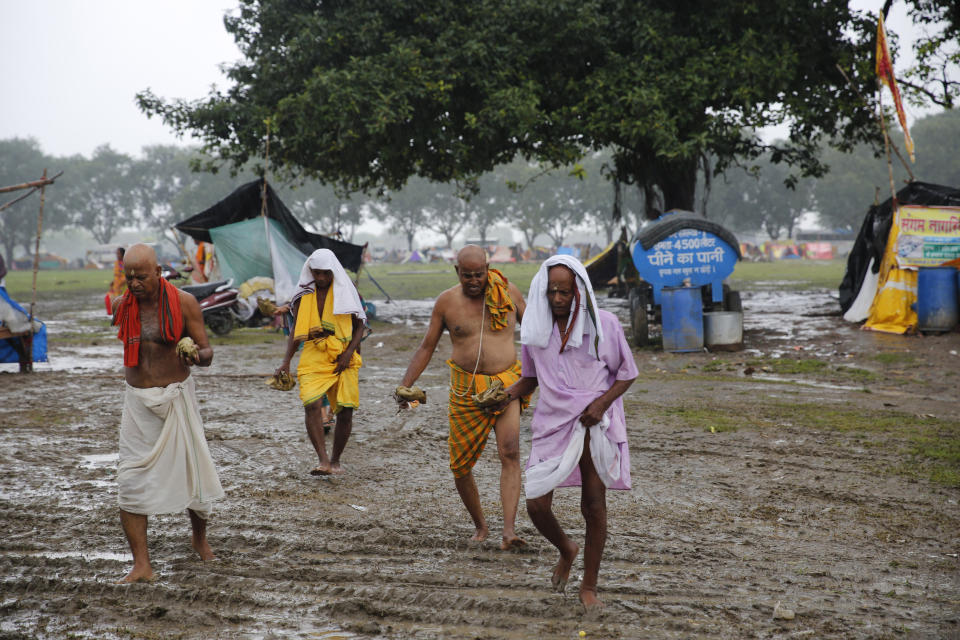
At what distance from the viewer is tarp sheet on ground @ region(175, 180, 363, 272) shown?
1656 centimetres

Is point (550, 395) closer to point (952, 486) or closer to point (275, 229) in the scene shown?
point (952, 486)

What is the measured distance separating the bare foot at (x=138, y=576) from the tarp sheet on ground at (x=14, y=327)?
8577 millimetres

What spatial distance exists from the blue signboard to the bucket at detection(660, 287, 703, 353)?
0.28 meters

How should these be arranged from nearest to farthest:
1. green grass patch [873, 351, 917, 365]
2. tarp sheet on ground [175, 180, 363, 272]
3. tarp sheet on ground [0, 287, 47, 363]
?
green grass patch [873, 351, 917, 365] → tarp sheet on ground [0, 287, 47, 363] → tarp sheet on ground [175, 180, 363, 272]

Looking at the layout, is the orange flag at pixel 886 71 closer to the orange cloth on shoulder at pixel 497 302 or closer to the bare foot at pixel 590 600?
the orange cloth on shoulder at pixel 497 302

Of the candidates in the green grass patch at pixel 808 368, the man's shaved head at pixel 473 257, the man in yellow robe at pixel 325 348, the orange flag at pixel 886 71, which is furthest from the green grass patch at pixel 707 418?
the orange flag at pixel 886 71

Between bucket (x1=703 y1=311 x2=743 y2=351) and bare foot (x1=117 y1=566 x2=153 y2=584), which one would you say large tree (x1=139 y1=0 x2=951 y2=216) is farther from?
bare foot (x1=117 y1=566 x2=153 y2=584)

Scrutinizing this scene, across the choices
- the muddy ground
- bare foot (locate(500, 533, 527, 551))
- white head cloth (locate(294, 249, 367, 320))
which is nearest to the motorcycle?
the muddy ground

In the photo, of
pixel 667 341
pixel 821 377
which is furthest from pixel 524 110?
pixel 821 377

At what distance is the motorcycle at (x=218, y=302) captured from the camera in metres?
16.4

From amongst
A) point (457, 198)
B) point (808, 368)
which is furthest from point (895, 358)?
point (457, 198)

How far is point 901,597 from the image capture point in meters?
3.80

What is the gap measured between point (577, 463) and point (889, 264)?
12042 mm

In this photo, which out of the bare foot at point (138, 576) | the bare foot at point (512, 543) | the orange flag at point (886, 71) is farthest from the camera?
the orange flag at point (886, 71)
